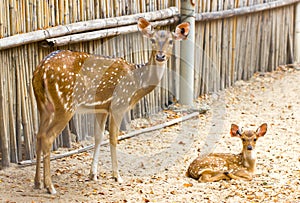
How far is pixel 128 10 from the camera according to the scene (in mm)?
8211

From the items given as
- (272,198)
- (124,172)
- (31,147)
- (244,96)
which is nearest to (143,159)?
(124,172)

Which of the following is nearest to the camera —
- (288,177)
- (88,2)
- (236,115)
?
(288,177)

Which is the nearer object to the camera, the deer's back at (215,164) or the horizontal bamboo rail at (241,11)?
the deer's back at (215,164)

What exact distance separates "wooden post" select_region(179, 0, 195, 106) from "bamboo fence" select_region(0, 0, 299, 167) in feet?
0.35

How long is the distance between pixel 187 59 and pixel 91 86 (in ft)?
9.45

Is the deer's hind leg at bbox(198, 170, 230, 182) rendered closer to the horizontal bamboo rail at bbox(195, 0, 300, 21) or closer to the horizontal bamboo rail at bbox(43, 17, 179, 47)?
the horizontal bamboo rail at bbox(43, 17, 179, 47)

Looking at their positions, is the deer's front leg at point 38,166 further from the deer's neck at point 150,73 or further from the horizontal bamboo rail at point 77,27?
the deer's neck at point 150,73

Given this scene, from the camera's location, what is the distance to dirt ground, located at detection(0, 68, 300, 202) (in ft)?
20.1

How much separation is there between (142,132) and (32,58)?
1834 millimetres

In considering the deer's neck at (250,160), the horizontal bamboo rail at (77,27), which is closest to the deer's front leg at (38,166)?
the horizontal bamboo rail at (77,27)

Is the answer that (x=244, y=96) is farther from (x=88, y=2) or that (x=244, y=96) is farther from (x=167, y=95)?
(x=88, y=2)

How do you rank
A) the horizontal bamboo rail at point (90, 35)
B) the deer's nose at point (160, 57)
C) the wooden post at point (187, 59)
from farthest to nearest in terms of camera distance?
the wooden post at point (187, 59)
the horizontal bamboo rail at point (90, 35)
the deer's nose at point (160, 57)

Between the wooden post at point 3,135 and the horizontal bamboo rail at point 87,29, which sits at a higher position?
the horizontal bamboo rail at point 87,29

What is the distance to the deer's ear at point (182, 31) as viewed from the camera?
671 cm
